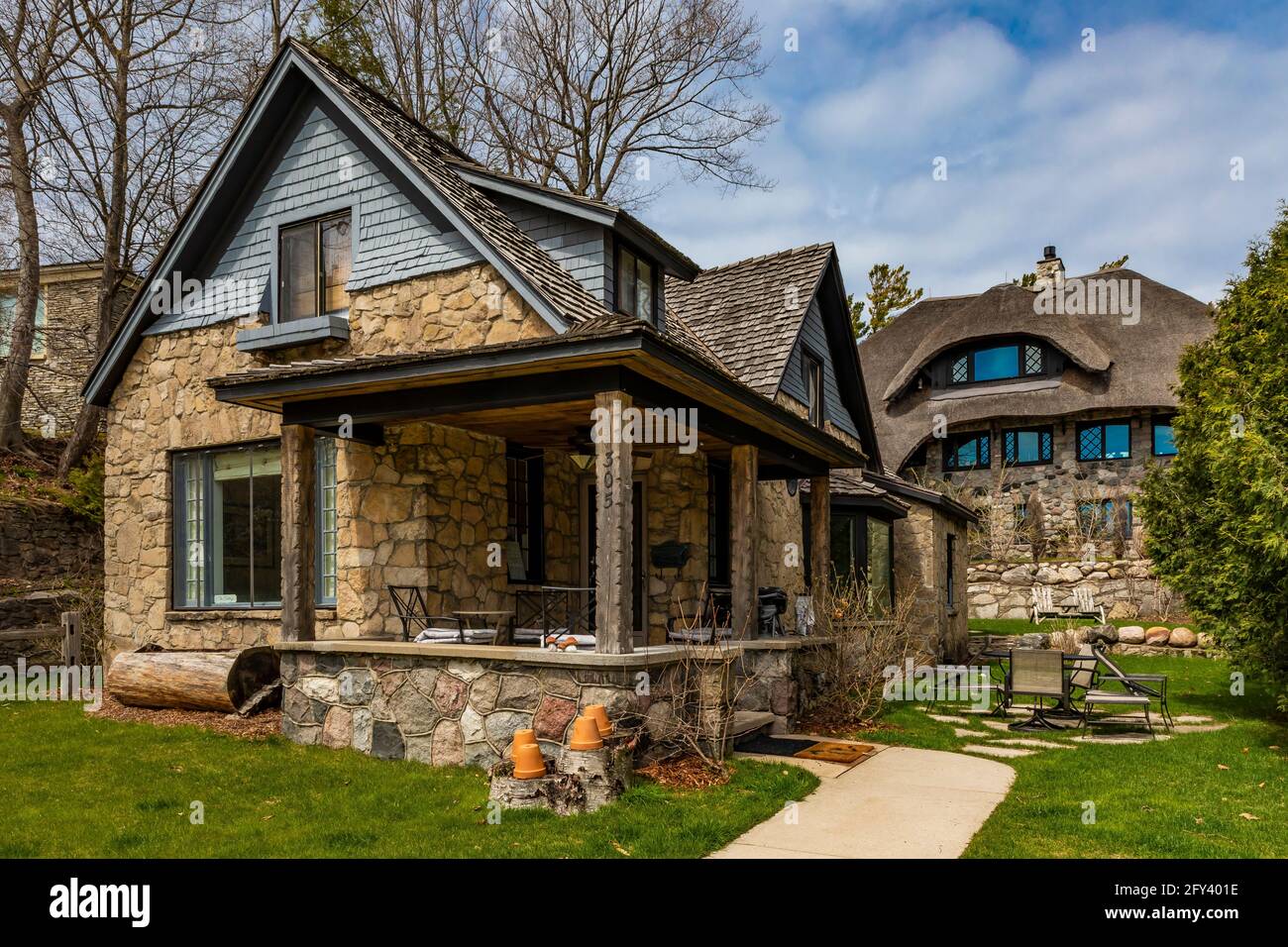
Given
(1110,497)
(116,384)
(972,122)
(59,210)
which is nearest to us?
(116,384)

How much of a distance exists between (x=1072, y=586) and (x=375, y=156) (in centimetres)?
1914

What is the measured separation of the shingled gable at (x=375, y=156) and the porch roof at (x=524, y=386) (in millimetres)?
1217

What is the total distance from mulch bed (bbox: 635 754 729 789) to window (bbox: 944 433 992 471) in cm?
2330

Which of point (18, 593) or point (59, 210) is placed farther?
point (59, 210)

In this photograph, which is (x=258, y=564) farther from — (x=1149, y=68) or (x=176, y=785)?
(x=1149, y=68)

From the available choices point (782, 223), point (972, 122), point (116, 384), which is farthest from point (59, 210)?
point (782, 223)

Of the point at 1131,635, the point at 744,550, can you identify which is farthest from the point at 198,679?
the point at 1131,635

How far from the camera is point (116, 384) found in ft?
43.0

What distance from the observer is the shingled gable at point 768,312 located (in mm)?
14930

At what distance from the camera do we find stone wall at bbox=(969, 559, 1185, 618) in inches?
877

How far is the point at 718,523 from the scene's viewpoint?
44.7 ft

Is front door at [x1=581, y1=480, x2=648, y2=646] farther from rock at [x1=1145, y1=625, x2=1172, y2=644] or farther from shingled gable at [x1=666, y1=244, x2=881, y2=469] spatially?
rock at [x1=1145, y1=625, x2=1172, y2=644]
